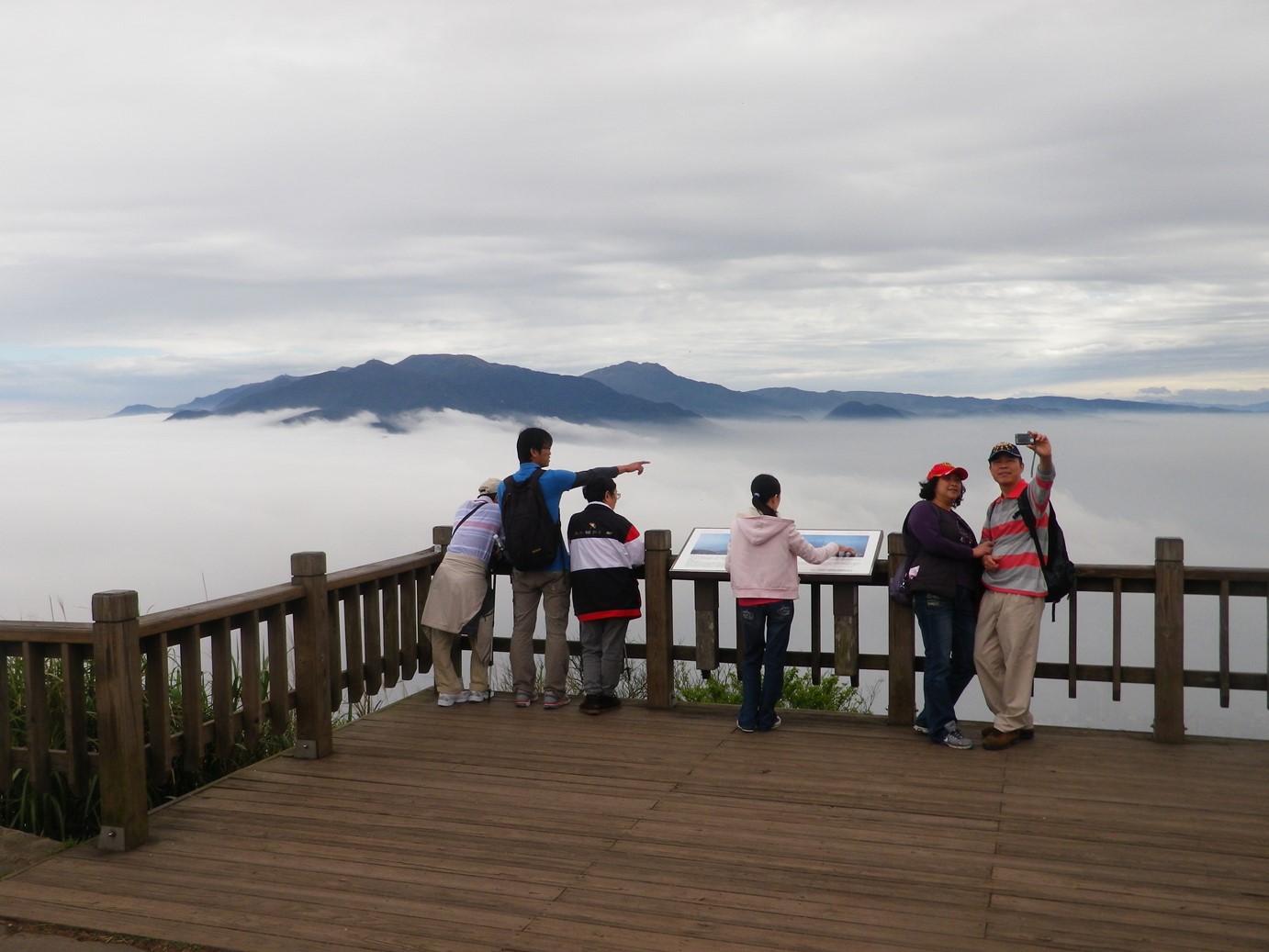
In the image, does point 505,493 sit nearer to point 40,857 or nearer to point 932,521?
point 932,521

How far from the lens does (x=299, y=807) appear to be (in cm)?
581

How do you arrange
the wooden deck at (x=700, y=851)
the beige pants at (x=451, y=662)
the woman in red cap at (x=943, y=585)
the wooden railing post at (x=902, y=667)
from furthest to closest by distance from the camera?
the beige pants at (x=451, y=662)
the wooden railing post at (x=902, y=667)
the woman in red cap at (x=943, y=585)
the wooden deck at (x=700, y=851)

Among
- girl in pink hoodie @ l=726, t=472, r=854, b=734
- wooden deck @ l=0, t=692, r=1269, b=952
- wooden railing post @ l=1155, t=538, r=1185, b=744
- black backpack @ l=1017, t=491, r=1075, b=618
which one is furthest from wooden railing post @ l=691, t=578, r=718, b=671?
wooden railing post @ l=1155, t=538, r=1185, b=744

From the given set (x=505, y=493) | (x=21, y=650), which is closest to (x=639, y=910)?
(x=21, y=650)

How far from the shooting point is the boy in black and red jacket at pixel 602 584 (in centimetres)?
773

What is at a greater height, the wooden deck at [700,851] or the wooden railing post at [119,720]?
the wooden railing post at [119,720]

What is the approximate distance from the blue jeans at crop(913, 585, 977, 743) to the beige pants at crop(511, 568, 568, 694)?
2475mm

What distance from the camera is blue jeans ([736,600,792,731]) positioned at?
724 cm

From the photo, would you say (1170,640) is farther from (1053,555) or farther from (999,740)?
(999,740)

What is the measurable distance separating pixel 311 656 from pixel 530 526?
1.73 meters

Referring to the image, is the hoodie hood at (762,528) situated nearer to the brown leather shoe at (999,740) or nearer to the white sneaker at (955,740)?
the white sneaker at (955,740)

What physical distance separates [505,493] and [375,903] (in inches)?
142

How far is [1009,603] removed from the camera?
6.79 m

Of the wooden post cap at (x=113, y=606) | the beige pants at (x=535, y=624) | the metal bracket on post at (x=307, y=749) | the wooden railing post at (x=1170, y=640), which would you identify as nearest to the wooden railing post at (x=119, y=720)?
the wooden post cap at (x=113, y=606)
